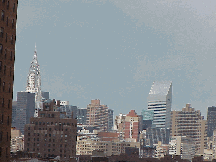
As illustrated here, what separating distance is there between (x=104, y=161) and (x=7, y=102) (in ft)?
399

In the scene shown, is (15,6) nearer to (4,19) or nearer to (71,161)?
(4,19)

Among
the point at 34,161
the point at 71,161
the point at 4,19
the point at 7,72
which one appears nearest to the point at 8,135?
the point at 7,72

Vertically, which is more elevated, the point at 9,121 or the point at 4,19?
the point at 4,19

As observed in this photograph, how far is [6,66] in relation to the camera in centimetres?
7594

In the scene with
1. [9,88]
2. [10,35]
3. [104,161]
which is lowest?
[104,161]

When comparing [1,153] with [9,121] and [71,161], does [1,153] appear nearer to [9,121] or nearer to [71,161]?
[9,121]

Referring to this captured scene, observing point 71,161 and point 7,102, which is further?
point 71,161

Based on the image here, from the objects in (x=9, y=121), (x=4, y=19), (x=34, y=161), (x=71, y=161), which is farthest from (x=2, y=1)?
(x=71, y=161)

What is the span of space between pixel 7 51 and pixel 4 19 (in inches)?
152

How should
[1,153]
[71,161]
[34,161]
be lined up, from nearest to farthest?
1. [1,153]
2. [34,161]
3. [71,161]

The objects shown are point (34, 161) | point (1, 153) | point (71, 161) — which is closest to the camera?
point (1, 153)

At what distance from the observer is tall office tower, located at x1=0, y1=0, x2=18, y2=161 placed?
74.5m

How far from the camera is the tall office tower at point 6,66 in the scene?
244 feet

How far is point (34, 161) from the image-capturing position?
430 feet
